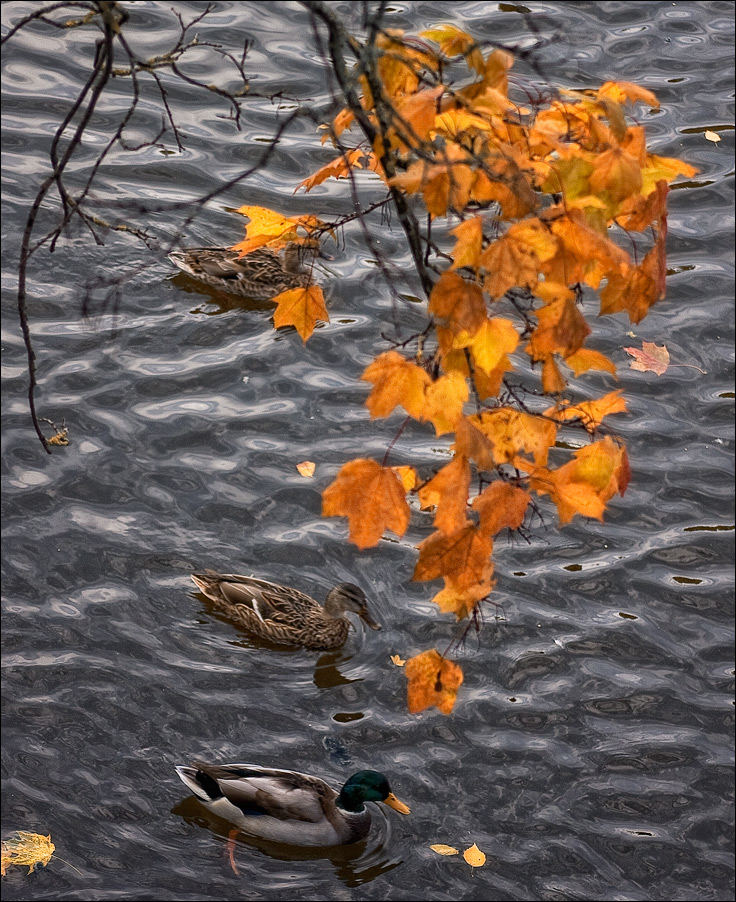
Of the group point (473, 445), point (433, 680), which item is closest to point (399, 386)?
point (473, 445)

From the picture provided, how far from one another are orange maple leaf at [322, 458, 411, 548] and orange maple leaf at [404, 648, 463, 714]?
0.97m

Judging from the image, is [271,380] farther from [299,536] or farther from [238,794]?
[238,794]

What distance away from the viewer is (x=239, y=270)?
868cm

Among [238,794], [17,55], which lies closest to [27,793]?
[238,794]

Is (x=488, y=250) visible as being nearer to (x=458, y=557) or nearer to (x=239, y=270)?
(x=458, y=557)

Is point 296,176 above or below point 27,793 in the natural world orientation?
above

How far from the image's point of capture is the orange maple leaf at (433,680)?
4496 millimetres

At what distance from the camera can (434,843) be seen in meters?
5.88

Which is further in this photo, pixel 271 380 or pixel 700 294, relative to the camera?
pixel 700 294

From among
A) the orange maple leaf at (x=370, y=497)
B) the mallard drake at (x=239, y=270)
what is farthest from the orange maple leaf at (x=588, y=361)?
the mallard drake at (x=239, y=270)

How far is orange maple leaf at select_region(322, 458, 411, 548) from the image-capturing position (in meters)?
3.65

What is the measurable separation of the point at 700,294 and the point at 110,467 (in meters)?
4.73

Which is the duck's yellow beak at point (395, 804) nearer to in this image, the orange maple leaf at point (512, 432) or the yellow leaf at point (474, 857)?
the yellow leaf at point (474, 857)

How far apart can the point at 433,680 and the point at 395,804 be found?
64.9 inches
